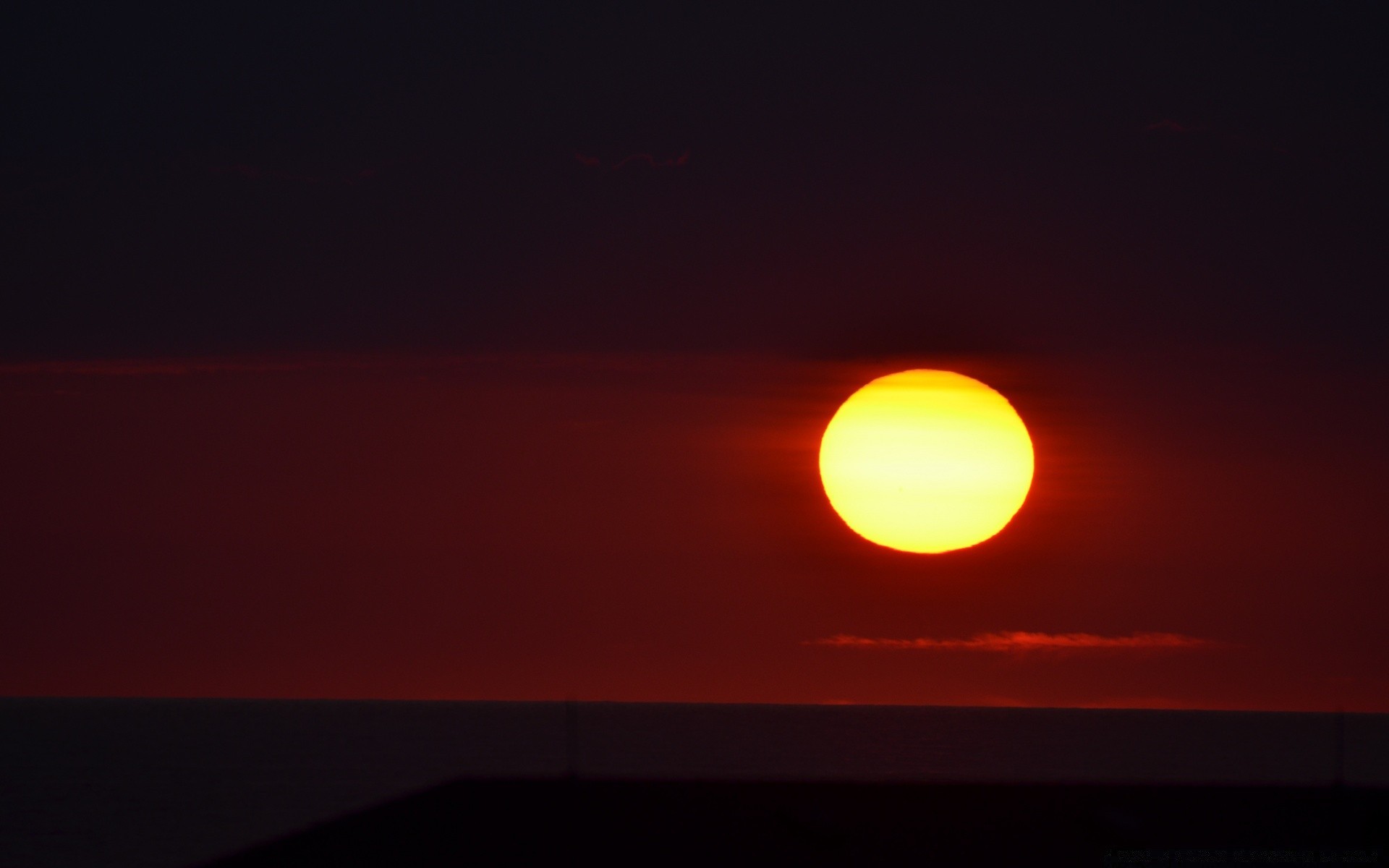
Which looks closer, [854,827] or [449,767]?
[854,827]

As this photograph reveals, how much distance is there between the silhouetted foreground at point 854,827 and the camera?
24344 millimetres

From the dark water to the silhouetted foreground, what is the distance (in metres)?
1.99

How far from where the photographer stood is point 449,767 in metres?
106

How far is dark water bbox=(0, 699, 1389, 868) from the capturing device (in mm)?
63438

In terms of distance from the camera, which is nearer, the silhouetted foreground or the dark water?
the silhouetted foreground

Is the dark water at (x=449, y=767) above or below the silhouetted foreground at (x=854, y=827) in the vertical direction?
above

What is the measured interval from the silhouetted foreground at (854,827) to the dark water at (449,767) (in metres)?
1.99

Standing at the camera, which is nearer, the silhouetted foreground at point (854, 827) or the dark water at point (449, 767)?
the silhouetted foreground at point (854, 827)

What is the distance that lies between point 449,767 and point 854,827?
84481 millimetres

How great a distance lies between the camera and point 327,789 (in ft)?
302

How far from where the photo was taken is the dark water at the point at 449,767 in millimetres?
63438

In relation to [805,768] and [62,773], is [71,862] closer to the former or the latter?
[805,768]

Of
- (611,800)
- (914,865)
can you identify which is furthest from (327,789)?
(914,865)

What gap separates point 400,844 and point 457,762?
88.6 m
